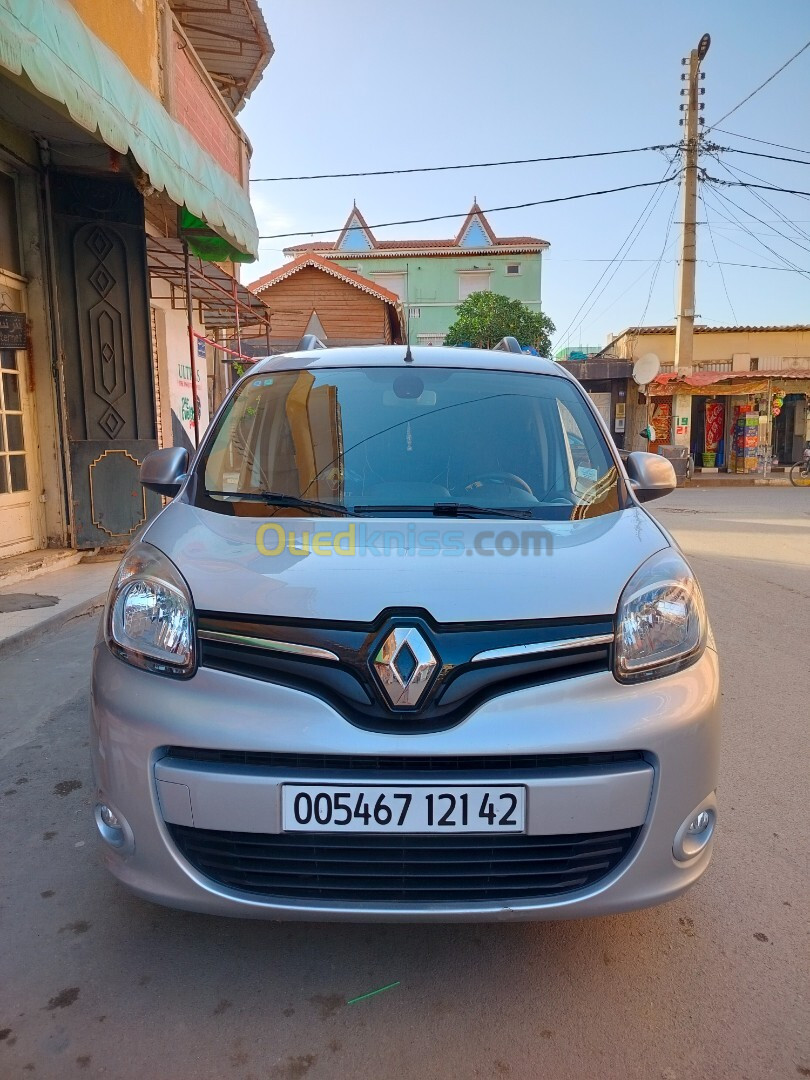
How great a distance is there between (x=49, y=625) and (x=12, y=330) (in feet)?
10.4

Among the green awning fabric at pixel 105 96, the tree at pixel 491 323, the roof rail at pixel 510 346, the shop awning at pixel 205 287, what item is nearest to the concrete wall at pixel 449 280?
the tree at pixel 491 323

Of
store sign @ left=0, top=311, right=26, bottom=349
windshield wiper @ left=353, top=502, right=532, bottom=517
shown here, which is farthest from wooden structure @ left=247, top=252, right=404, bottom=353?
windshield wiper @ left=353, top=502, right=532, bottom=517

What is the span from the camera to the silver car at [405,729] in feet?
5.43

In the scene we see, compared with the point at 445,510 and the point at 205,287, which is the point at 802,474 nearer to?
the point at 205,287

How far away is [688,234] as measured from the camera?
2134 centimetres

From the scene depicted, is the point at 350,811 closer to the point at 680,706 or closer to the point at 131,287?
the point at 680,706

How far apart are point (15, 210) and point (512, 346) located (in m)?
5.65

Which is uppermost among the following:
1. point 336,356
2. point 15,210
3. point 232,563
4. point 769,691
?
point 15,210

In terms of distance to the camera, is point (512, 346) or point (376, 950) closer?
point (376, 950)

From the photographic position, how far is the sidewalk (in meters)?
4.89

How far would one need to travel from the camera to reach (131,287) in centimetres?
747

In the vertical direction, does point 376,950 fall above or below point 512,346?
below

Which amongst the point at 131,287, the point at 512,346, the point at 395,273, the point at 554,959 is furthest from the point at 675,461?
the point at 395,273

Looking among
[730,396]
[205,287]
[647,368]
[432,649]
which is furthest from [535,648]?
[730,396]
